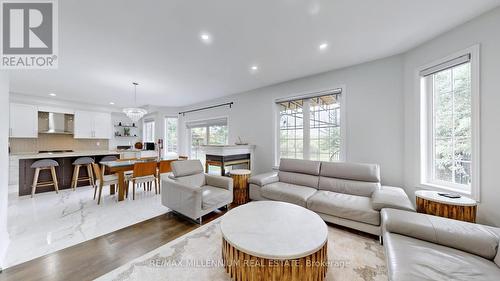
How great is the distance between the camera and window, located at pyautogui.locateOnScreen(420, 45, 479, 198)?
1990 millimetres

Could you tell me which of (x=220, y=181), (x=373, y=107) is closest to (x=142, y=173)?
(x=220, y=181)

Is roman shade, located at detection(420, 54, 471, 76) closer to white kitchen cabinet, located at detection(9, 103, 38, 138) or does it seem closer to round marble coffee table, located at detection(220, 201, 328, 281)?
round marble coffee table, located at detection(220, 201, 328, 281)

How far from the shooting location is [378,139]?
2967 mm

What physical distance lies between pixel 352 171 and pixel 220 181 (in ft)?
7.55

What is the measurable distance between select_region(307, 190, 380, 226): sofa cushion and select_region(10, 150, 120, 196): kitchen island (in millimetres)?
5561

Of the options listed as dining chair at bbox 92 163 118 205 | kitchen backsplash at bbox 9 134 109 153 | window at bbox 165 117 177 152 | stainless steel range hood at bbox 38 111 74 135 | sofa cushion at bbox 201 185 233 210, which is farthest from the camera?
window at bbox 165 117 177 152

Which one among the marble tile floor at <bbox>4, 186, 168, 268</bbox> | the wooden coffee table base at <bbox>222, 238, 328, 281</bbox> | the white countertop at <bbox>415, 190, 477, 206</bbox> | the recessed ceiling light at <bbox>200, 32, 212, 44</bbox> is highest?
the recessed ceiling light at <bbox>200, 32, 212, 44</bbox>

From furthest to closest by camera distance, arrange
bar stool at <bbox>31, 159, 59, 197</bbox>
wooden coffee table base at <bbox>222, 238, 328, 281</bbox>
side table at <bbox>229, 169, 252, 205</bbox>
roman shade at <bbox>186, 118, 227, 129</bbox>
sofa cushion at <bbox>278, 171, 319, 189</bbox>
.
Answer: roman shade at <bbox>186, 118, 227, 129</bbox>
bar stool at <bbox>31, 159, 59, 197</bbox>
side table at <bbox>229, 169, 252, 205</bbox>
sofa cushion at <bbox>278, 171, 319, 189</bbox>
wooden coffee table base at <bbox>222, 238, 328, 281</bbox>

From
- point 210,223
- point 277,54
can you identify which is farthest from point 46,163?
point 277,54

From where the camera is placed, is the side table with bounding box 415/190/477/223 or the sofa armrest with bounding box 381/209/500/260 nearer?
the sofa armrest with bounding box 381/209/500/260

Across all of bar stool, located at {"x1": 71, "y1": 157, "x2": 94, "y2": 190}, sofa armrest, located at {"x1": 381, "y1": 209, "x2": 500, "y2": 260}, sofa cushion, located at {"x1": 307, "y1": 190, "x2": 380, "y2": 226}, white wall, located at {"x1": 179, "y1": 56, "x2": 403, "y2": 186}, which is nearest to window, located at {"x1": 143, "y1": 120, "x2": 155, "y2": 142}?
bar stool, located at {"x1": 71, "y1": 157, "x2": 94, "y2": 190}

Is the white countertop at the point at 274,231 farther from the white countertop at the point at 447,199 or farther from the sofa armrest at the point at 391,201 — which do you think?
the white countertop at the point at 447,199

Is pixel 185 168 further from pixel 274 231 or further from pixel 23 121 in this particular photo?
pixel 23 121

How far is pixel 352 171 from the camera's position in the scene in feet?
9.33
